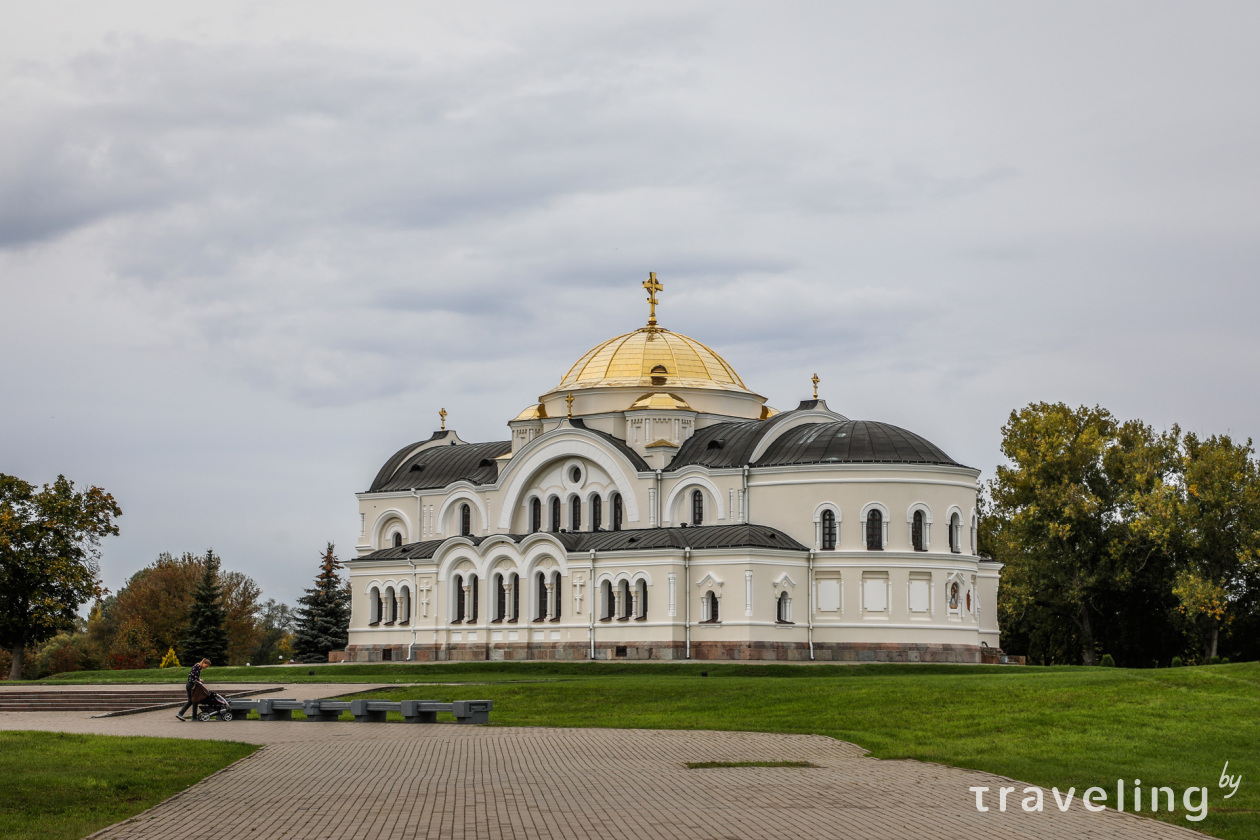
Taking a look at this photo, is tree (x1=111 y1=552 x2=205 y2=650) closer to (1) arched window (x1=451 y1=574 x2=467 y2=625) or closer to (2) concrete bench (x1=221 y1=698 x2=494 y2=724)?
(1) arched window (x1=451 y1=574 x2=467 y2=625)

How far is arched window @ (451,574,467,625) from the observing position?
6216 centimetres

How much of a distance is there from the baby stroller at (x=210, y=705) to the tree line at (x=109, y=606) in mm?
29803

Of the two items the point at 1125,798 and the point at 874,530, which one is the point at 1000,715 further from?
the point at 874,530

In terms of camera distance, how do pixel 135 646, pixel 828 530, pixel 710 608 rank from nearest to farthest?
1. pixel 710 608
2. pixel 828 530
3. pixel 135 646

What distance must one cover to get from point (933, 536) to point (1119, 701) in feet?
93.4

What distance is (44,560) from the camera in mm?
58469

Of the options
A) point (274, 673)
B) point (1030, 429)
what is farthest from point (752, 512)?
point (274, 673)

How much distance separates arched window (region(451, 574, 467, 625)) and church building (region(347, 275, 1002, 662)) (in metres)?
0.14

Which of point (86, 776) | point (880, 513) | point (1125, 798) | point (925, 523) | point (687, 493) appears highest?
point (687, 493)

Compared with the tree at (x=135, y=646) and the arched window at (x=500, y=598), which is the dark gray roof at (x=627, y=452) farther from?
the tree at (x=135, y=646)

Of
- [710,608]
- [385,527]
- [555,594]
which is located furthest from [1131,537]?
[385,527]

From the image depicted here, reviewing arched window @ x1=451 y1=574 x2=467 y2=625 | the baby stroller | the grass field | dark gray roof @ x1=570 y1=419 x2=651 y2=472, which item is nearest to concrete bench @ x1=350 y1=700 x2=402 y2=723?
the grass field

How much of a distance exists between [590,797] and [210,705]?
1545 cm

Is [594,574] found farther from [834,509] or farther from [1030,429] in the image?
[1030,429]
